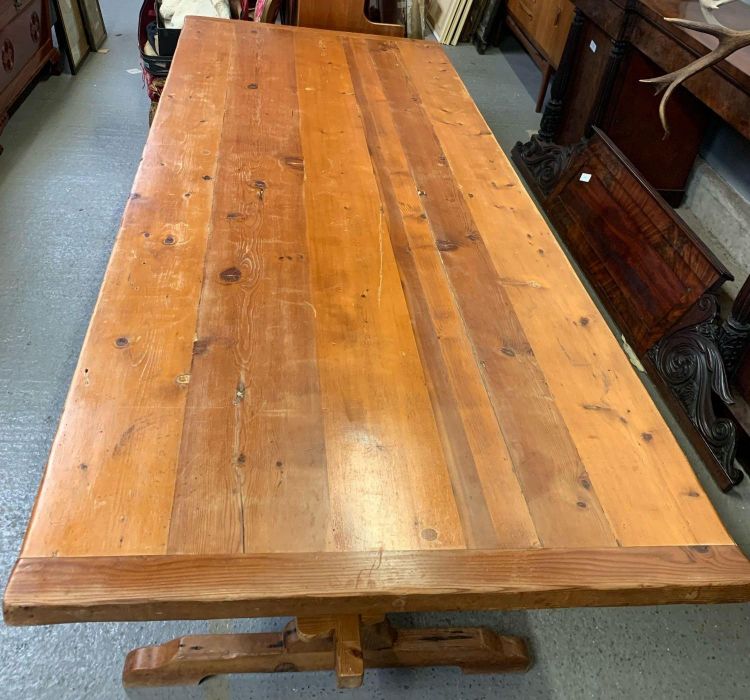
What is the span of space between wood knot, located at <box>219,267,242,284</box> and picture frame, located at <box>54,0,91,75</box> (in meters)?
2.76

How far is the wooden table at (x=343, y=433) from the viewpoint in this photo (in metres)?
0.77

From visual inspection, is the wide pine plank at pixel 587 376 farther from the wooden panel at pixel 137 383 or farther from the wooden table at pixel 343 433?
the wooden panel at pixel 137 383

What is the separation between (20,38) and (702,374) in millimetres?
3020

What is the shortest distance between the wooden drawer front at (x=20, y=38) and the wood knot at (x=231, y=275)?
220cm

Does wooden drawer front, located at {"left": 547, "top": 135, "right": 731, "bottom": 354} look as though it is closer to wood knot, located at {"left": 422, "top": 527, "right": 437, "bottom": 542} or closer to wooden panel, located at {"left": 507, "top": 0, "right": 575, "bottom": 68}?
wooden panel, located at {"left": 507, "top": 0, "right": 575, "bottom": 68}

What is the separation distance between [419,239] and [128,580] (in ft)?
2.75

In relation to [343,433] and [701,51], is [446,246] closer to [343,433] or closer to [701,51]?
[343,433]

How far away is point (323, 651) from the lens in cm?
124

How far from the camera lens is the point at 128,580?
0.73m

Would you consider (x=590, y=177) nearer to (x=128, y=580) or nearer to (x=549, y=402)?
(x=549, y=402)

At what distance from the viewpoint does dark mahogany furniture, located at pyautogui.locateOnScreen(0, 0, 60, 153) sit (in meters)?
2.71

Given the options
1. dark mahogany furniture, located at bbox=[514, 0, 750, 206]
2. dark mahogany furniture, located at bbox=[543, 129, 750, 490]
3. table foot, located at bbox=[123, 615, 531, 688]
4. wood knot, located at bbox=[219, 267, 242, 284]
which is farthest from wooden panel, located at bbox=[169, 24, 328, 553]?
dark mahogany furniture, located at bbox=[514, 0, 750, 206]

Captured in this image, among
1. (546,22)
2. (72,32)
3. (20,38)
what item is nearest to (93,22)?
(72,32)

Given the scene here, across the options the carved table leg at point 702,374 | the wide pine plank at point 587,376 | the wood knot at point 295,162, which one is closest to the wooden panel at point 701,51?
the carved table leg at point 702,374
